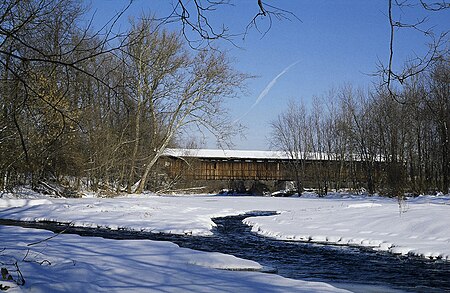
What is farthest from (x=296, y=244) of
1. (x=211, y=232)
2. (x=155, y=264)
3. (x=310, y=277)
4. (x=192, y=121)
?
(x=192, y=121)

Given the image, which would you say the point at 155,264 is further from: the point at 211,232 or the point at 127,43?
the point at 211,232

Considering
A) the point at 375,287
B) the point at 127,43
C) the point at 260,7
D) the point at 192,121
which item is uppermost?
the point at 192,121

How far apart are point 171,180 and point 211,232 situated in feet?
80.3

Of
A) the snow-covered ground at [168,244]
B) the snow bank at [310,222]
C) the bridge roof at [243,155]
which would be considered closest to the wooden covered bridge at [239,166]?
the bridge roof at [243,155]

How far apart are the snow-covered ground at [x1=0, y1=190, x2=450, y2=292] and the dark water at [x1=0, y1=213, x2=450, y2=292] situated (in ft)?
2.69

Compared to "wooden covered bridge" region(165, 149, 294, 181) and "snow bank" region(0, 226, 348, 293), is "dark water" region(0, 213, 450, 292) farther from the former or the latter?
"wooden covered bridge" region(165, 149, 294, 181)

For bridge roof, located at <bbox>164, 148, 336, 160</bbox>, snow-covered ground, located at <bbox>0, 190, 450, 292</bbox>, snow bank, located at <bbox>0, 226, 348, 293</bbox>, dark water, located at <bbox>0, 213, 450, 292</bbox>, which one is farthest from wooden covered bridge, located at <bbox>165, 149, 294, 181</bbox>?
snow bank, located at <bbox>0, 226, 348, 293</bbox>

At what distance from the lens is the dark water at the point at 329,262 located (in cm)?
834

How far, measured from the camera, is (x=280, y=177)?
4991 centimetres

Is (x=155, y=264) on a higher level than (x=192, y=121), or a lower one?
lower

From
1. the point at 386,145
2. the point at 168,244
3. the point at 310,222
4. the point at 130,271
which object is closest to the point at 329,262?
the point at 168,244

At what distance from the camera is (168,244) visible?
33.8 ft

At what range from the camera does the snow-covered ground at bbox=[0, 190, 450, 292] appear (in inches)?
249

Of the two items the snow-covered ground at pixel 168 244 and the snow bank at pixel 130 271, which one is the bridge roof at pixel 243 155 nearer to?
the snow-covered ground at pixel 168 244
